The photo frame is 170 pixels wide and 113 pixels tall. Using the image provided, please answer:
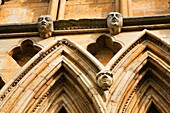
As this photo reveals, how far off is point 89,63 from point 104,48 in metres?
0.70

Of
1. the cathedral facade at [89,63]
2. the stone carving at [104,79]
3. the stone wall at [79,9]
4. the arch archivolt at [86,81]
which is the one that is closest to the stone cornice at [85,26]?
the cathedral facade at [89,63]

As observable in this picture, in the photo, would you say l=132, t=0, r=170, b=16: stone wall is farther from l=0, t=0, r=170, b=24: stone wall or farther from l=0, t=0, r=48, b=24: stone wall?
l=0, t=0, r=48, b=24: stone wall

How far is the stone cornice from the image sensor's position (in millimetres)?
7512

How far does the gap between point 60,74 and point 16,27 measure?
1257 mm

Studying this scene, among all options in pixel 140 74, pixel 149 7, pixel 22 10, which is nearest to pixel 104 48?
pixel 140 74

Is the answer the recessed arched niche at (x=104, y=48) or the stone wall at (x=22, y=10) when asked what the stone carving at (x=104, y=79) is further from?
the stone wall at (x=22, y=10)

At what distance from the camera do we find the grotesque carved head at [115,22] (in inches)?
292

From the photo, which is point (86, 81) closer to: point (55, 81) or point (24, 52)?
point (55, 81)

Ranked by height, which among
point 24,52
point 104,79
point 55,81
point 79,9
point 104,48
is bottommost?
point 104,79

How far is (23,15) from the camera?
27.9 ft

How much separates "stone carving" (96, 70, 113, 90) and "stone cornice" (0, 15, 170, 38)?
45.6 inches

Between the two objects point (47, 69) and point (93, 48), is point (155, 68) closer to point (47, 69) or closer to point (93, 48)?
point (93, 48)

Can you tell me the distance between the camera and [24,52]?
25.1 ft

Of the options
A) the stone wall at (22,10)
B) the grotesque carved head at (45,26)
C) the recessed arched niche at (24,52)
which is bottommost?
the recessed arched niche at (24,52)
